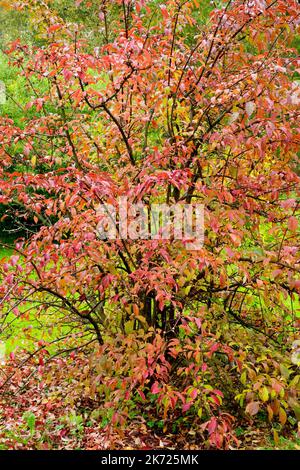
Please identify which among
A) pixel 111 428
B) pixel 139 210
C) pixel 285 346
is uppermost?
pixel 139 210

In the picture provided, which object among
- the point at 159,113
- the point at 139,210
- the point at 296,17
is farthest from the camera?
the point at 159,113

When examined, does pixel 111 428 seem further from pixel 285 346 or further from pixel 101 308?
pixel 285 346

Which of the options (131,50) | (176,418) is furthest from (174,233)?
(176,418)

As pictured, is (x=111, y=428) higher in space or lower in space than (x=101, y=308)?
lower

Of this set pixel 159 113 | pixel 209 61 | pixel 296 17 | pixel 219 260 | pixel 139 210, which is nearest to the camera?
pixel 219 260

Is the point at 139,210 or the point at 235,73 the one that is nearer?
the point at 139,210

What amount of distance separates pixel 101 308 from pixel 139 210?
995 millimetres

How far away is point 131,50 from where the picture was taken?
9.85ft

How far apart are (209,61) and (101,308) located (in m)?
1.89

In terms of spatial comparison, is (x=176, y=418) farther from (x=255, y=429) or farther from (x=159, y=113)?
(x=159, y=113)

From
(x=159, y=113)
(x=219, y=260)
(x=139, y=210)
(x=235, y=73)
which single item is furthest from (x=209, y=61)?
(x=219, y=260)

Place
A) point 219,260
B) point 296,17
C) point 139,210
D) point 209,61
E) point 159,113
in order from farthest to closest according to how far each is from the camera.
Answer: point 159,113, point 209,61, point 139,210, point 296,17, point 219,260

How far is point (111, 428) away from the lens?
3.07 metres
